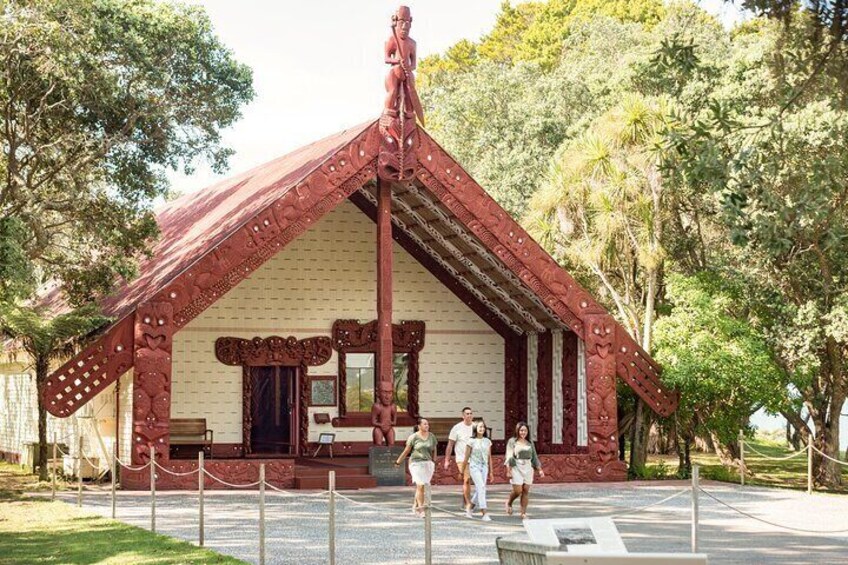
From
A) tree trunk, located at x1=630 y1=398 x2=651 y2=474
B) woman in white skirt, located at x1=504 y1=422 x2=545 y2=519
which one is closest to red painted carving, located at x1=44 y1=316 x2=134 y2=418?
woman in white skirt, located at x1=504 y1=422 x2=545 y2=519

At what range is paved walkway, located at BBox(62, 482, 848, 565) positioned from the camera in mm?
14555

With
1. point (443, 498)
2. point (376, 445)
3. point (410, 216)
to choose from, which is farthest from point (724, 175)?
point (410, 216)

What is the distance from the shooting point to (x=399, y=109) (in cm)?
2341

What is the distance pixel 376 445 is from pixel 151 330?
14.4ft

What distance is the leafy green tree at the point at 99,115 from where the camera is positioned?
798 inches

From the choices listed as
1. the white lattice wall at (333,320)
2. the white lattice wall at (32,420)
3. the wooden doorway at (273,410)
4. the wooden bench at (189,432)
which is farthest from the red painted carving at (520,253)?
the white lattice wall at (32,420)

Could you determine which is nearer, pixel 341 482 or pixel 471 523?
pixel 471 523

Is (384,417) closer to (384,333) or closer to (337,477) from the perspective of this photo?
(337,477)

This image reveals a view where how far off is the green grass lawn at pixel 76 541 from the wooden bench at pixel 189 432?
525 cm

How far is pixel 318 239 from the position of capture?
27906 mm

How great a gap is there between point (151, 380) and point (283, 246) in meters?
3.20

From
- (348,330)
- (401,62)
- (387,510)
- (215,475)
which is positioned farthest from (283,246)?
(387,510)

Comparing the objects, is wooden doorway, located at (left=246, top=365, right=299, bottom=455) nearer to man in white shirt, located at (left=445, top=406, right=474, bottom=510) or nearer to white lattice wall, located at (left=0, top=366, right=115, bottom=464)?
white lattice wall, located at (left=0, top=366, right=115, bottom=464)

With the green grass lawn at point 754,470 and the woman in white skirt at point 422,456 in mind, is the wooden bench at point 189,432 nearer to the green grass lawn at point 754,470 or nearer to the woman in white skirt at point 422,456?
the green grass lawn at point 754,470
